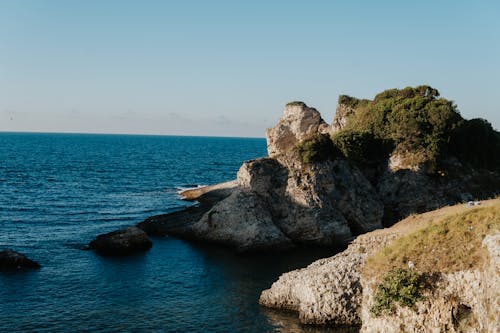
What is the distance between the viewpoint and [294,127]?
3041 inches


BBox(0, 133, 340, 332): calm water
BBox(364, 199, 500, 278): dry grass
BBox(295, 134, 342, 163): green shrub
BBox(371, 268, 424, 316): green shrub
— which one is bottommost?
BBox(0, 133, 340, 332): calm water

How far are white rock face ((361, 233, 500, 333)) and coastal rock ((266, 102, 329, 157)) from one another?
5158 cm

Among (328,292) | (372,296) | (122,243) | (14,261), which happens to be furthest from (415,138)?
(14,261)

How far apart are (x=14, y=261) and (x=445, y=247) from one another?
39089 millimetres

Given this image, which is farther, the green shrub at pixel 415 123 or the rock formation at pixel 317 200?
the green shrub at pixel 415 123

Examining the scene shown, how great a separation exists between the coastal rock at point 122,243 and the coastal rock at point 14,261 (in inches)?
310

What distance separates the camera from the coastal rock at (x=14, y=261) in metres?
43.1

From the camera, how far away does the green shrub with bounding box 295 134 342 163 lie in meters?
58.1

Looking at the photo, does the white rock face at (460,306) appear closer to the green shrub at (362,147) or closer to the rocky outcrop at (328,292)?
the rocky outcrop at (328,292)

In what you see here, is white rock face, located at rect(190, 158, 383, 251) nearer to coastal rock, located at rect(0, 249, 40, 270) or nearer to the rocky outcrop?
the rocky outcrop

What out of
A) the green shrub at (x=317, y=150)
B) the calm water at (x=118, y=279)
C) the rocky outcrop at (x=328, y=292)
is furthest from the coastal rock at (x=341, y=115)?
the rocky outcrop at (x=328, y=292)

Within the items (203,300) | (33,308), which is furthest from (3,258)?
(203,300)

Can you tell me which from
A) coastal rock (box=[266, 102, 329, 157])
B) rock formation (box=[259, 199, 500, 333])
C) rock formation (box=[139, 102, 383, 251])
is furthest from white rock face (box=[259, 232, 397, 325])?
coastal rock (box=[266, 102, 329, 157])

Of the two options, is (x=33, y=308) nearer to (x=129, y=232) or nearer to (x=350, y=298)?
(x=129, y=232)
